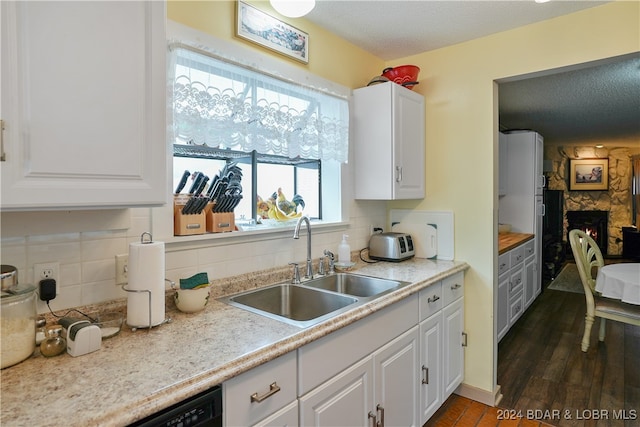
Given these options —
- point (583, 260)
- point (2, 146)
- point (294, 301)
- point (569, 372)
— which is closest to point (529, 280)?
point (583, 260)

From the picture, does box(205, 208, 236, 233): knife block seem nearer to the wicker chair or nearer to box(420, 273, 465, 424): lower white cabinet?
box(420, 273, 465, 424): lower white cabinet

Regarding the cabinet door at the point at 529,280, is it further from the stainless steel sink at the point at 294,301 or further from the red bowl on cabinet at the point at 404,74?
the stainless steel sink at the point at 294,301

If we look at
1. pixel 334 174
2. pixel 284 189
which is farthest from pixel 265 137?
pixel 334 174

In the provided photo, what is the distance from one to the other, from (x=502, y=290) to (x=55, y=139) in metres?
3.36

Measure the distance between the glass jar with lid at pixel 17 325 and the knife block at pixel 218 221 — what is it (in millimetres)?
743

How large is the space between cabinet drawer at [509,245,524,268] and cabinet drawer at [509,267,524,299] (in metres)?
0.08

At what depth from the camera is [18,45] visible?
2.89ft

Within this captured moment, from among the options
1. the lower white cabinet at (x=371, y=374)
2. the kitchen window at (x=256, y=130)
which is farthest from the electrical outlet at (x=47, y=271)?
the lower white cabinet at (x=371, y=374)

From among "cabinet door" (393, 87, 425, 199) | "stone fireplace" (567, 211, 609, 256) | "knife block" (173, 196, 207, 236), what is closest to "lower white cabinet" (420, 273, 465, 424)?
"cabinet door" (393, 87, 425, 199)

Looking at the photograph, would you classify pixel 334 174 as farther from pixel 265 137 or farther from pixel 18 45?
pixel 18 45

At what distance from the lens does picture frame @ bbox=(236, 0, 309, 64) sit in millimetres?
1785

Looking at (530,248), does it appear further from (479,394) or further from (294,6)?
(294,6)

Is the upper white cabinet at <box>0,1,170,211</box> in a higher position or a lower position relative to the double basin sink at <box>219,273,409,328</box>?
higher

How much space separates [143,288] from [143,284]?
13 mm
